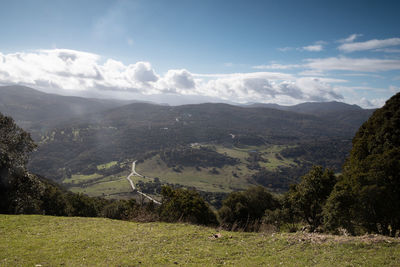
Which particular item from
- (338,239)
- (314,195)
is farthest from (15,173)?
(314,195)

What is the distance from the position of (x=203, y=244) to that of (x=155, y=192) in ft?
424

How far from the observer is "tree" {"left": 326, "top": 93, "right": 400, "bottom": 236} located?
51.2ft

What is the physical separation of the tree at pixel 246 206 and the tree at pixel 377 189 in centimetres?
2473

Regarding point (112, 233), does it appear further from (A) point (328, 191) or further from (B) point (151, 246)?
(A) point (328, 191)

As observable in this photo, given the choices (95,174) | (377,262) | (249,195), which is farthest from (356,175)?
(95,174)

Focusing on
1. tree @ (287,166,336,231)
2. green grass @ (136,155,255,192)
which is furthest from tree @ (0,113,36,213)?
green grass @ (136,155,255,192)

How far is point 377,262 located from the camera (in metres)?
8.93

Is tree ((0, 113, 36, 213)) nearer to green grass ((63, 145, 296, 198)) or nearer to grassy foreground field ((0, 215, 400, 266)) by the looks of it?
grassy foreground field ((0, 215, 400, 266))

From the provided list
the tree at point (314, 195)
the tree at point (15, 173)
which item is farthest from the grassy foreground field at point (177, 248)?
the tree at point (314, 195)

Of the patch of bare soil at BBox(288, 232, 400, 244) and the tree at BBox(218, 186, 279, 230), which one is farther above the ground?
the patch of bare soil at BBox(288, 232, 400, 244)

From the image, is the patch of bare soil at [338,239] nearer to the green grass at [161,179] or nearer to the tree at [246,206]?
the tree at [246,206]

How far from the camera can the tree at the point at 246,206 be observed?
140ft

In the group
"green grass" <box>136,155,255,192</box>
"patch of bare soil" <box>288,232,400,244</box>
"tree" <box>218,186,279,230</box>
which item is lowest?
"green grass" <box>136,155,255,192</box>

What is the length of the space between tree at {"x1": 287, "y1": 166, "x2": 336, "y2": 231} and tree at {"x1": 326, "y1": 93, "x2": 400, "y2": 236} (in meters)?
4.73
